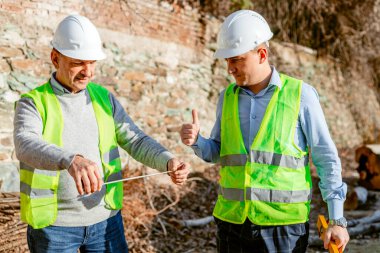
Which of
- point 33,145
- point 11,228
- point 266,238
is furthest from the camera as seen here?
point 11,228

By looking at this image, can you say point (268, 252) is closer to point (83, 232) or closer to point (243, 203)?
point (243, 203)

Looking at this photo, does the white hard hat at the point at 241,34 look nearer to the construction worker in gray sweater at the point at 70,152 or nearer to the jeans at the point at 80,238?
the construction worker in gray sweater at the point at 70,152

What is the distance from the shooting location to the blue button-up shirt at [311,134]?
96.0 inches

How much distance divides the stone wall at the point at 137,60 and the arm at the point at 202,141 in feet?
11.1

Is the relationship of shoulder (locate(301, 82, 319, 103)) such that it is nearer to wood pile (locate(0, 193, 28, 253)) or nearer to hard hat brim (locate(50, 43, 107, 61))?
hard hat brim (locate(50, 43, 107, 61))

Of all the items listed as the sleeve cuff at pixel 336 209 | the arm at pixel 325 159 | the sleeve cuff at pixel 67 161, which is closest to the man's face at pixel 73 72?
the sleeve cuff at pixel 67 161

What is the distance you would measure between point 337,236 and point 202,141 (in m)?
0.84

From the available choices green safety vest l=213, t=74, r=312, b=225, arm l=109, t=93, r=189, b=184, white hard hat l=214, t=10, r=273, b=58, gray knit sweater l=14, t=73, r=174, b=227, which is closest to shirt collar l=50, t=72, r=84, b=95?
gray knit sweater l=14, t=73, r=174, b=227

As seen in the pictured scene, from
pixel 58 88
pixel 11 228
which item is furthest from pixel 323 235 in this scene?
pixel 11 228

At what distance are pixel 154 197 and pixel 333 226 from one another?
13.4ft

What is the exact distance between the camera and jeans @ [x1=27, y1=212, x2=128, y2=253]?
236cm

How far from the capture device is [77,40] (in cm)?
242

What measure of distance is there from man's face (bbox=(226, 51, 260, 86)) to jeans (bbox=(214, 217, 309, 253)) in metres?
0.72

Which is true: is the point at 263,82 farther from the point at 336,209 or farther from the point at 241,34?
the point at 336,209
